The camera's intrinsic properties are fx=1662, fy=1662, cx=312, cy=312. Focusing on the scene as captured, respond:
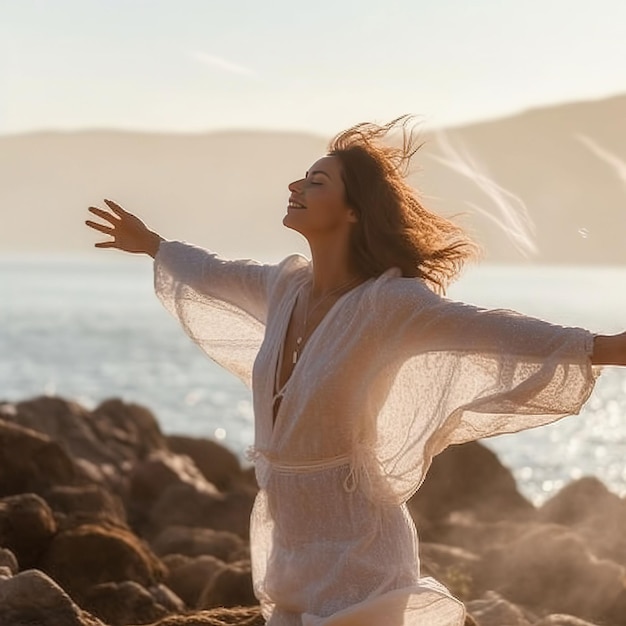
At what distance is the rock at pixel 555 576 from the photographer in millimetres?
9188

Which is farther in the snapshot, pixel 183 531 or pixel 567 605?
pixel 183 531

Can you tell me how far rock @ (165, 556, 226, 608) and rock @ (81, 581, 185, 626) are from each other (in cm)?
119

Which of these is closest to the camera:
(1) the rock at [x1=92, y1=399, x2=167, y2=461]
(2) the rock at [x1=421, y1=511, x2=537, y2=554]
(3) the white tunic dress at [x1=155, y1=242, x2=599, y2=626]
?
(3) the white tunic dress at [x1=155, y1=242, x2=599, y2=626]

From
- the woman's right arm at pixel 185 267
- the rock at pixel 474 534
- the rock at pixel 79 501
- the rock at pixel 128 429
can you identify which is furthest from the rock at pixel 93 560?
the rock at pixel 128 429

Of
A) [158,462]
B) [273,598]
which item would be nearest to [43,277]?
[158,462]

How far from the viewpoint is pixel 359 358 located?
532 centimetres

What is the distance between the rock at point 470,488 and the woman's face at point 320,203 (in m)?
9.21

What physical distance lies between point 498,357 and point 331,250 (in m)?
0.74

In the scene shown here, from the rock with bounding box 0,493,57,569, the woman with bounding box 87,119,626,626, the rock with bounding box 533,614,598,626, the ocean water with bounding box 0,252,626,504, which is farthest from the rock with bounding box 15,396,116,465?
the woman with bounding box 87,119,626,626

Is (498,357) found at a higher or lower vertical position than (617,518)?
higher

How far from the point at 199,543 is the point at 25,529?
2676 millimetres

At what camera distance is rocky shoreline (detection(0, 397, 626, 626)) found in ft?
26.4

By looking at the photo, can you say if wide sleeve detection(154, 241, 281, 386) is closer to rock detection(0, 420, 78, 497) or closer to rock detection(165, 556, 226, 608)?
rock detection(165, 556, 226, 608)

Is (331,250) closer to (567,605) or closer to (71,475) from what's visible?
(567,605)
